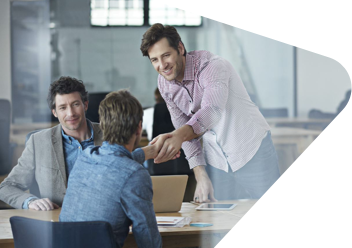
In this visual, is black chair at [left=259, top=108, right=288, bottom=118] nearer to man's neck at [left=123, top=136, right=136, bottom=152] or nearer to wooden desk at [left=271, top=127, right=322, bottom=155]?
wooden desk at [left=271, top=127, right=322, bottom=155]

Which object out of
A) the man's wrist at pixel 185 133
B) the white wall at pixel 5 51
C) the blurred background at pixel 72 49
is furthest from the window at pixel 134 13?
the man's wrist at pixel 185 133

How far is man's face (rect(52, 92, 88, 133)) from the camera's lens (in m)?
1.68

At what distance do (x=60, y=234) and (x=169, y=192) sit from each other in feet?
1.67

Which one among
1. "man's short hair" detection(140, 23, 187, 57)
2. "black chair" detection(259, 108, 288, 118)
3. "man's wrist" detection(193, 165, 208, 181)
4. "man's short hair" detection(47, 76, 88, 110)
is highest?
"man's short hair" detection(140, 23, 187, 57)

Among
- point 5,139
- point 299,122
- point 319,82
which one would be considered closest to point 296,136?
point 299,122

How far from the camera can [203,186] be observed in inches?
78.3

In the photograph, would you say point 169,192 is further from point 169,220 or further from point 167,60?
point 167,60

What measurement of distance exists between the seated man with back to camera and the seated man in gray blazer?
176mm

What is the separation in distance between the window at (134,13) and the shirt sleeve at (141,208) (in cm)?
65

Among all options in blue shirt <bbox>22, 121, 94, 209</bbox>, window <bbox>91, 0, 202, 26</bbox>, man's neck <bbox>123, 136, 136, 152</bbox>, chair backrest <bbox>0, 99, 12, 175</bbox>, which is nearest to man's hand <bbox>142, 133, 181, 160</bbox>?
man's neck <bbox>123, 136, 136, 152</bbox>

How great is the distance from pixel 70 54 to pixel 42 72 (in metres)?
0.13

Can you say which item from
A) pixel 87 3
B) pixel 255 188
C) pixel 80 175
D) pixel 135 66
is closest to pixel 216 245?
pixel 255 188

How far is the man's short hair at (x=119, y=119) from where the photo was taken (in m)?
1.49

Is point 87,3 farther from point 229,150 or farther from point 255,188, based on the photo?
point 255,188
